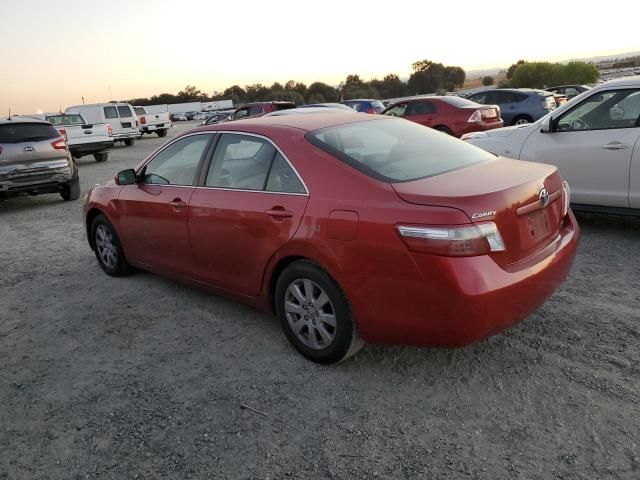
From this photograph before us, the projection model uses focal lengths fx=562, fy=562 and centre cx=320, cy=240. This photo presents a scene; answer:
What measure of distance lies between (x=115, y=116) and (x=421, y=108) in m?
14.4

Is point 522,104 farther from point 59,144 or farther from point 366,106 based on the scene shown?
point 59,144

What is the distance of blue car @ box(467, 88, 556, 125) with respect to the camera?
1667 cm

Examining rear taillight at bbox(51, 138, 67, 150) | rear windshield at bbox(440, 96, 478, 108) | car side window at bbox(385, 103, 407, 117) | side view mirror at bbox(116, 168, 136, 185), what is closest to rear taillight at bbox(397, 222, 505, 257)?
side view mirror at bbox(116, 168, 136, 185)

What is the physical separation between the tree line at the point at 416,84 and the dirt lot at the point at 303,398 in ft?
131

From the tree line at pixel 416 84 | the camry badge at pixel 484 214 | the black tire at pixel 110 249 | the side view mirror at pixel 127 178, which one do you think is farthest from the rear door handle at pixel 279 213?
the tree line at pixel 416 84

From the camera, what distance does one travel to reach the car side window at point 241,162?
12.7 ft

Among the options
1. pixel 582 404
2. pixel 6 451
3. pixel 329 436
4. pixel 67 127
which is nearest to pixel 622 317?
pixel 582 404

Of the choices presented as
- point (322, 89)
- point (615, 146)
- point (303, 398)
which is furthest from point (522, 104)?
point (322, 89)

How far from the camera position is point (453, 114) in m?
14.5

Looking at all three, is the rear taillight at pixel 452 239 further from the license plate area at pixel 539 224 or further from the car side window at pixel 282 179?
the car side window at pixel 282 179

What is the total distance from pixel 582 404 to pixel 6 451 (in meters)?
3.05

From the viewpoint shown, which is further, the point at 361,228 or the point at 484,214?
the point at 361,228

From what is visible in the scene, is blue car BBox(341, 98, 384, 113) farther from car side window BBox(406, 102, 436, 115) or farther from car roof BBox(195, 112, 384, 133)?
car roof BBox(195, 112, 384, 133)

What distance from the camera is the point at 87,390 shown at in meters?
3.52
